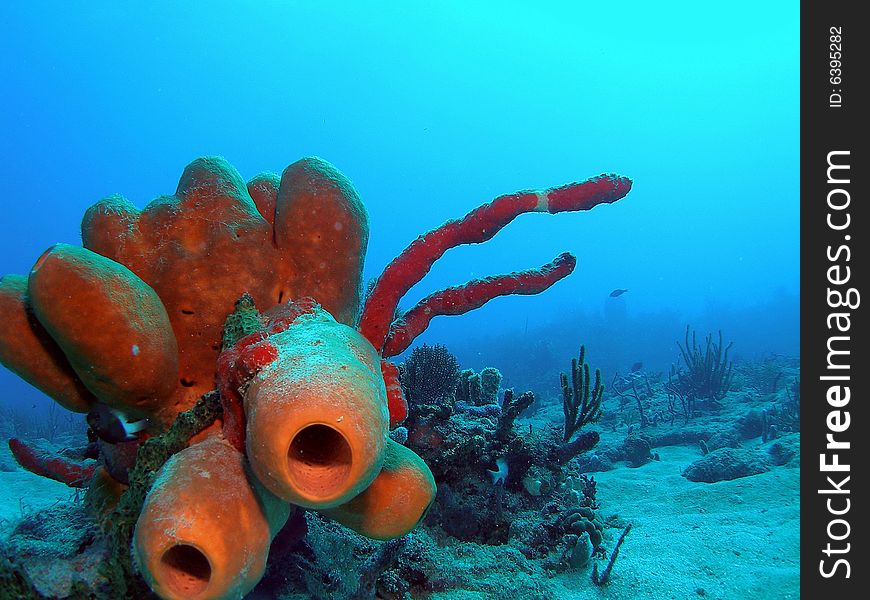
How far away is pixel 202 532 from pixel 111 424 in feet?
3.44

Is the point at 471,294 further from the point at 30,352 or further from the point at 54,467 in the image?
the point at 54,467

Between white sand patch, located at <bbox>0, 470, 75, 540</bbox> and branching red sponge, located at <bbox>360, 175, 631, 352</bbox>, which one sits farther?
white sand patch, located at <bbox>0, 470, 75, 540</bbox>

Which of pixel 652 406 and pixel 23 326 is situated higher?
pixel 23 326

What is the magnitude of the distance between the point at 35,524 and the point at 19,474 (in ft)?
21.6

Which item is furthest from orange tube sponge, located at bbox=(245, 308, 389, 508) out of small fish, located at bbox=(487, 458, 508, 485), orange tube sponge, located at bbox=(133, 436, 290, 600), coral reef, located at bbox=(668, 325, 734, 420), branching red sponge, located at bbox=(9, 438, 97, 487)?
coral reef, located at bbox=(668, 325, 734, 420)

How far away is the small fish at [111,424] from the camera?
2168 millimetres

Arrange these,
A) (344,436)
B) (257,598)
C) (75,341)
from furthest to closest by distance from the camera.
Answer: (257,598)
(75,341)
(344,436)

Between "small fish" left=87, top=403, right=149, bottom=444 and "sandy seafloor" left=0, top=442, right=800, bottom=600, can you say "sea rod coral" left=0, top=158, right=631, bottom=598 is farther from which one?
"sandy seafloor" left=0, top=442, right=800, bottom=600

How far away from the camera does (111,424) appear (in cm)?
216

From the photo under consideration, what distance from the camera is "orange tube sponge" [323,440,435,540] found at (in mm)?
1980
